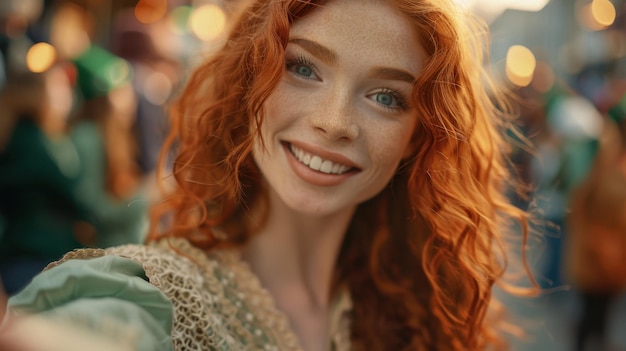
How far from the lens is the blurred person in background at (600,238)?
3.42 meters

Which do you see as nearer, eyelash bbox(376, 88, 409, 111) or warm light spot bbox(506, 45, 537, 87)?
eyelash bbox(376, 88, 409, 111)

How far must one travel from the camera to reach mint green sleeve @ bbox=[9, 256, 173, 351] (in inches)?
36.6

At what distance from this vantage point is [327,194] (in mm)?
1396

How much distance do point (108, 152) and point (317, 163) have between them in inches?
73.0

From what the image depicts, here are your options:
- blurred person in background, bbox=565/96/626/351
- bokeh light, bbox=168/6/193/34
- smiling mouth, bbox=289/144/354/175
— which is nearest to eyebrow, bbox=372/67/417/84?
smiling mouth, bbox=289/144/354/175

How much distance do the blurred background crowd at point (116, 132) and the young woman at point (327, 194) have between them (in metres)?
0.16

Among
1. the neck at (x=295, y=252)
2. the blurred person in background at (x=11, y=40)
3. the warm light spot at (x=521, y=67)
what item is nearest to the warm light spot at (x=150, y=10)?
the blurred person in background at (x=11, y=40)

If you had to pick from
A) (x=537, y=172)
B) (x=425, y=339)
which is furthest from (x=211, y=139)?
(x=537, y=172)

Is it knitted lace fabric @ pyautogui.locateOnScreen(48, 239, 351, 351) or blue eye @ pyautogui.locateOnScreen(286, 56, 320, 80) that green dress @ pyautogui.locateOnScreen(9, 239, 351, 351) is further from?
blue eye @ pyautogui.locateOnScreen(286, 56, 320, 80)

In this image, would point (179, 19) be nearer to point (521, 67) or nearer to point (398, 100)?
point (521, 67)

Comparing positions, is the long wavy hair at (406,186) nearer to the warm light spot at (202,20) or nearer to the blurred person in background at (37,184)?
the blurred person in background at (37,184)

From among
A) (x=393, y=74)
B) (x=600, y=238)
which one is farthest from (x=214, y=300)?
(x=600, y=238)

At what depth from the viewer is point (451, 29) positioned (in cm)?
133

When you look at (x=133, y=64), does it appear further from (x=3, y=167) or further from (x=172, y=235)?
(x=172, y=235)
